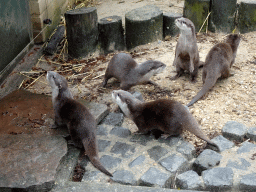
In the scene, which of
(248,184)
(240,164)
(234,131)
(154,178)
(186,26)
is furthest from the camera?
(186,26)

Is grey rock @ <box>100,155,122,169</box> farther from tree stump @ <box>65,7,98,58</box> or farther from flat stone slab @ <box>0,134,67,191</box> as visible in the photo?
tree stump @ <box>65,7,98,58</box>

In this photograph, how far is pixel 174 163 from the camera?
111 inches

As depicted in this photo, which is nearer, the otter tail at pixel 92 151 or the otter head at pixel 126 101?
the otter tail at pixel 92 151

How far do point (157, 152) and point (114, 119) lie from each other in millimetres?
783

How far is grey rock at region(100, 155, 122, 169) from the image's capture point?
2.89m

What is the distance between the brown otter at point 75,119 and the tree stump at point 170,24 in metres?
A: 2.83

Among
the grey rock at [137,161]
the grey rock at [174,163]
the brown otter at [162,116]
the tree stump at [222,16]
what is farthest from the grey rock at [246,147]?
the tree stump at [222,16]

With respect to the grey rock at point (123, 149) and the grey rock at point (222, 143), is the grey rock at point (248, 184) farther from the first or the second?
the grey rock at point (123, 149)

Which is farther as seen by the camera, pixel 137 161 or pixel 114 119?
pixel 114 119

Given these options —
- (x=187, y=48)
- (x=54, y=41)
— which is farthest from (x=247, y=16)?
(x=54, y=41)

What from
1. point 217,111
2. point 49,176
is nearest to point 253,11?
point 217,111

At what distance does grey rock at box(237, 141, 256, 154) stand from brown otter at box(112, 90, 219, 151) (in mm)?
211

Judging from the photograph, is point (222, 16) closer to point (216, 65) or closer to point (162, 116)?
point (216, 65)

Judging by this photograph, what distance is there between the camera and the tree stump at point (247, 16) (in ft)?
18.1
